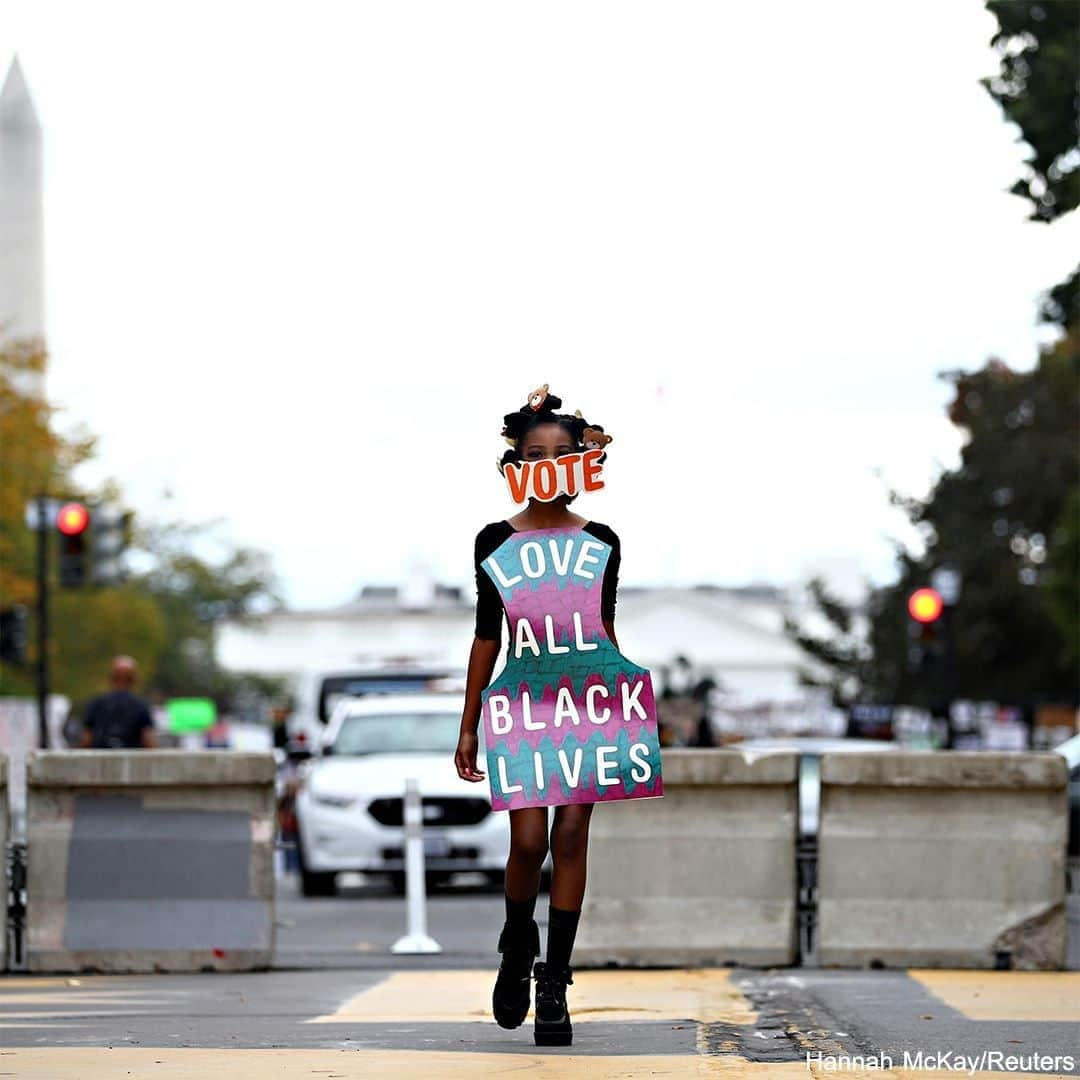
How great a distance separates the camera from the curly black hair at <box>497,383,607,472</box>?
25.0ft

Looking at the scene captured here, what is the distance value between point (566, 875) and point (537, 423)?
4.34 ft

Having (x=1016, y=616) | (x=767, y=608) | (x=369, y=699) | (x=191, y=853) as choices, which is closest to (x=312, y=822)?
(x=369, y=699)

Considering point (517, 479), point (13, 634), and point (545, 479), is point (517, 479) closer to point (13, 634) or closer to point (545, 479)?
point (545, 479)

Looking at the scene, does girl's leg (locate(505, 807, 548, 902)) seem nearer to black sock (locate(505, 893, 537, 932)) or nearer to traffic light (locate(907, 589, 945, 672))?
black sock (locate(505, 893, 537, 932))

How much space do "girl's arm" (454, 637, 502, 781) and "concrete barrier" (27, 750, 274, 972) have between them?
385 cm

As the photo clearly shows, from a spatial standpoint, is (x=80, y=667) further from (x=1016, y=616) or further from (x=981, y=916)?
(x=981, y=916)

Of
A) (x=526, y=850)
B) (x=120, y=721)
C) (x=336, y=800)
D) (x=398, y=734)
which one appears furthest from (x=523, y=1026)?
(x=398, y=734)

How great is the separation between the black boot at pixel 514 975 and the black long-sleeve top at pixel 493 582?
872 millimetres

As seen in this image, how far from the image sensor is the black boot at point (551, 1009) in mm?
7574

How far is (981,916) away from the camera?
11.2 metres

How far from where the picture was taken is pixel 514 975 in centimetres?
764

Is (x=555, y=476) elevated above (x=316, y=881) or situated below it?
above

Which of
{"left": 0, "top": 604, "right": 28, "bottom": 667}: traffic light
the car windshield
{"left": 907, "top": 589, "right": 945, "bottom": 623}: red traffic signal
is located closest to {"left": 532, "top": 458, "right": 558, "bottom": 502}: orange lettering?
the car windshield

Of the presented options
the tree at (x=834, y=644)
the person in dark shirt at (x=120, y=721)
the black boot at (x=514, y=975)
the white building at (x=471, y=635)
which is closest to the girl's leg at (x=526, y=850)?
the black boot at (x=514, y=975)
